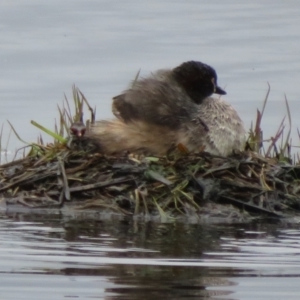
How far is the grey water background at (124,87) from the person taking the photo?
8.17 meters

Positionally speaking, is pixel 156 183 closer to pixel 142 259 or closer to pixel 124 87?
pixel 142 259

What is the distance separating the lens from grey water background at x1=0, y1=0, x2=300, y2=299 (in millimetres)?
8172

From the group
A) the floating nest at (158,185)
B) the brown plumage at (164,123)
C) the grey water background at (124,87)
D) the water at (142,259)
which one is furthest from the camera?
the brown plumage at (164,123)

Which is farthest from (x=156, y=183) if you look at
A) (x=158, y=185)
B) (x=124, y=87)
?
(x=124, y=87)

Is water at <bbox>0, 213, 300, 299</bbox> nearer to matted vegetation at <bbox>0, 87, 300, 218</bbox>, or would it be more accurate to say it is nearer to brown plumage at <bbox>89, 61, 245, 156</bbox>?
matted vegetation at <bbox>0, 87, 300, 218</bbox>

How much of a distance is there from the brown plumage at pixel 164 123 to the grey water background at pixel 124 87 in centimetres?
101

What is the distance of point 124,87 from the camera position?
1648cm

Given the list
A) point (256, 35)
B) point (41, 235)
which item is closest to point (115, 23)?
point (256, 35)

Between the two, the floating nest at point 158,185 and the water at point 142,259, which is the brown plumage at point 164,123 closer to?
the floating nest at point 158,185

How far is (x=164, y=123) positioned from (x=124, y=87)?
5635 mm

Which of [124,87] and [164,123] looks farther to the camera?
[124,87]

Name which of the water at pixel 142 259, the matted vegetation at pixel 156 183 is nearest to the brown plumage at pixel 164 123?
the matted vegetation at pixel 156 183

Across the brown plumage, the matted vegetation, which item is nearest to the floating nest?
the matted vegetation

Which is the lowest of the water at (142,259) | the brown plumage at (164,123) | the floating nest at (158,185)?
the water at (142,259)
